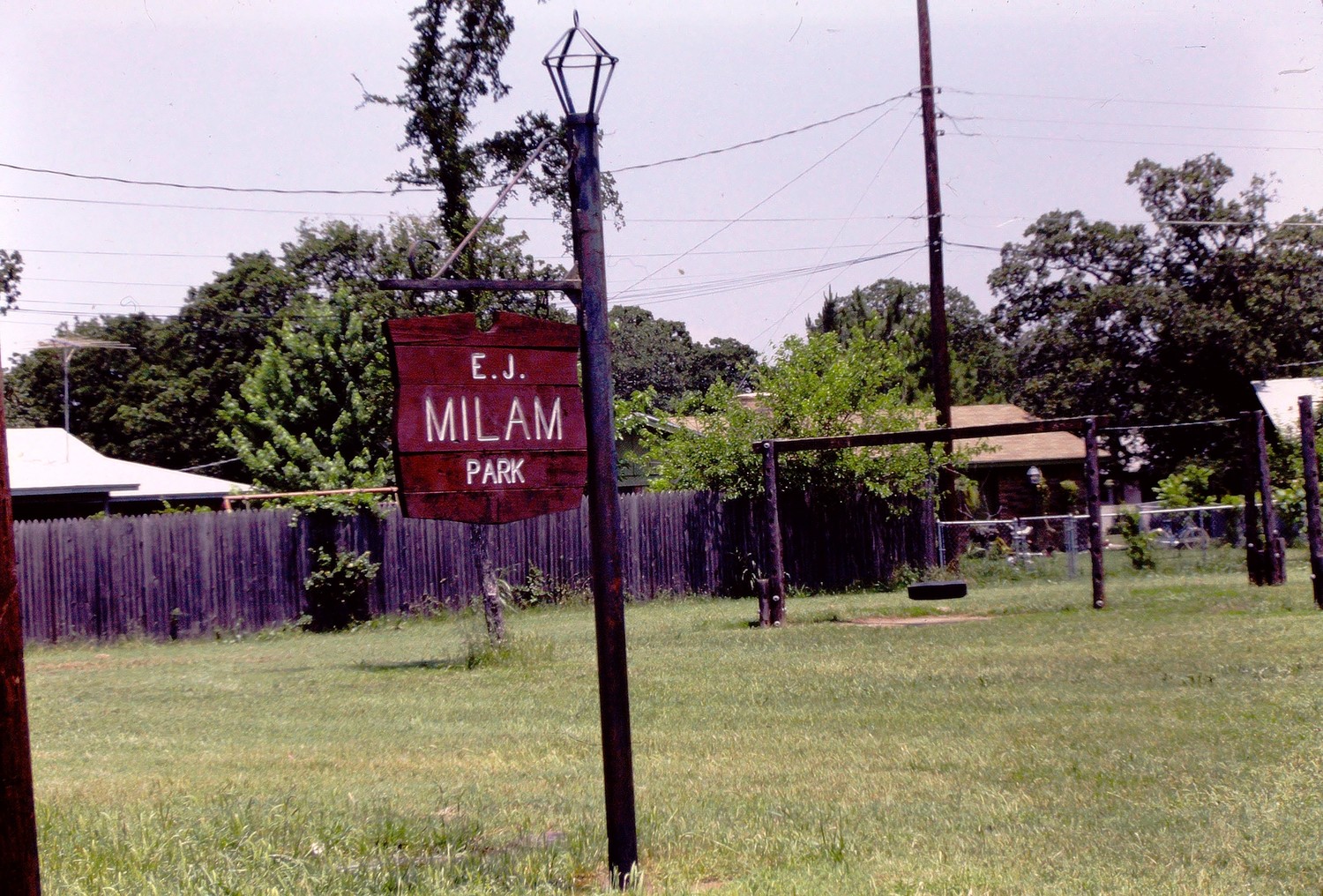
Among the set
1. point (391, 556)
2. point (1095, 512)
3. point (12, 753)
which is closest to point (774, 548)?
point (1095, 512)

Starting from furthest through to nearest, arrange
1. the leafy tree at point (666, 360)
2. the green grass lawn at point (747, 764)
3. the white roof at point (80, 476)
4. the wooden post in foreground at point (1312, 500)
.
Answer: the leafy tree at point (666, 360) → the white roof at point (80, 476) → the wooden post in foreground at point (1312, 500) → the green grass lawn at point (747, 764)

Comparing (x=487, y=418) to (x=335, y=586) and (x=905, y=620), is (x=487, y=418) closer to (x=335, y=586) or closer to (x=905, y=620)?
(x=905, y=620)

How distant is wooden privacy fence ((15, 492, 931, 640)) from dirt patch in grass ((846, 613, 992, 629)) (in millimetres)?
7027

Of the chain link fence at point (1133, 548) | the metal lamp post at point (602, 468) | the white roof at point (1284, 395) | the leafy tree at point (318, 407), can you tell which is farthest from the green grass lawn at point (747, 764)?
the white roof at point (1284, 395)

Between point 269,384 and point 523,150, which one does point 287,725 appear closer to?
point 523,150

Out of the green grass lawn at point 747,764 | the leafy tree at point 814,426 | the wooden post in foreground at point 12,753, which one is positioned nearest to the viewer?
the wooden post in foreground at point 12,753

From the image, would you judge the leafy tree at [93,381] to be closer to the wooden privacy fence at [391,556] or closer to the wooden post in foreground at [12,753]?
the wooden privacy fence at [391,556]

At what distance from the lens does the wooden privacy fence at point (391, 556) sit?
923 inches

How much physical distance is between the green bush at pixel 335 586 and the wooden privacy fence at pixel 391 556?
233 millimetres

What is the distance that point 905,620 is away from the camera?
19.7 m

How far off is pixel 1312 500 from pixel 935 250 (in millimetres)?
11675

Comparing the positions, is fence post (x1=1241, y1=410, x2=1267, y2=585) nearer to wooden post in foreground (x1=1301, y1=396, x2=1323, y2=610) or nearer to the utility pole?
wooden post in foreground (x1=1301, y1=396, x2=1323, y2=610)

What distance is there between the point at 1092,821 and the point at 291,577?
19.7 m

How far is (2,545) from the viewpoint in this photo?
3.67m
